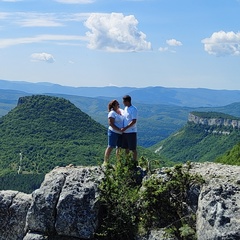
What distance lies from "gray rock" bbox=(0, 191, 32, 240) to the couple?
9.99ft

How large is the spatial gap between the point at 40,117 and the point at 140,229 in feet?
495

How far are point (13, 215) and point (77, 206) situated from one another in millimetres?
2552

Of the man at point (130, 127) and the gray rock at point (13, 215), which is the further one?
the man at point (130, 127)

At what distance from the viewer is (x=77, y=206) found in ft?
40.5

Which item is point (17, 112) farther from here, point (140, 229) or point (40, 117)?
point (140, 229)

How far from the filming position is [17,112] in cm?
16038

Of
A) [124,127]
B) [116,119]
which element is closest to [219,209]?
[124,127]

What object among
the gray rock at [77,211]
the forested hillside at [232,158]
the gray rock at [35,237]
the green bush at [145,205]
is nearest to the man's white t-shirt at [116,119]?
the green bush at [145,205]

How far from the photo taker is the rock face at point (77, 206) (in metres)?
11.0

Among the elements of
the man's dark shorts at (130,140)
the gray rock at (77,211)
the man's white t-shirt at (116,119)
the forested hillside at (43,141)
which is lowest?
the forested hillside at (43,141)

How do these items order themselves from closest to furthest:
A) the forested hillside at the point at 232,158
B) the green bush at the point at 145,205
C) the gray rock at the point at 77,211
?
the gray rock at the point at 77,211
the green bush at the point at 145,205
the forested hillside at the point at 232,158

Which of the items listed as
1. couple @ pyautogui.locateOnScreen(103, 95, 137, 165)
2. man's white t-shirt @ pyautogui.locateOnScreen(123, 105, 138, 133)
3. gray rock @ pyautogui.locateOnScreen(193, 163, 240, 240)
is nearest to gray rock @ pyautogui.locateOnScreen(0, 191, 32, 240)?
couple @ pyautogui.locateOnScreen(103, 95, 137, 165)

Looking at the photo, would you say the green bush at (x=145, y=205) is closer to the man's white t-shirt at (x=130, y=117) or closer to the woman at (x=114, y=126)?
the woman at (x=114, y=126)

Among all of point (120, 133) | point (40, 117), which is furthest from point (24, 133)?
point (120, 133)
